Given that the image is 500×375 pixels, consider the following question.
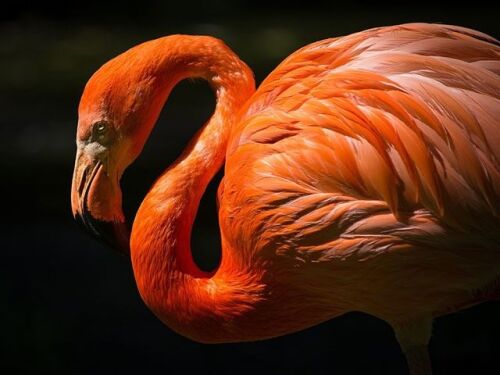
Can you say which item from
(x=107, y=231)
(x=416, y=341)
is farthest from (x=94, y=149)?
(x=416, y=341)

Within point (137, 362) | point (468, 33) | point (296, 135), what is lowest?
point (137, 362)

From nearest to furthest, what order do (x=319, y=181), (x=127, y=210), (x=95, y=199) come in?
(x=319, y=181) → (x=95, y=199) → (x=127, y=210)

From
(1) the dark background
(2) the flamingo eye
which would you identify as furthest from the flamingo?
(1) the dark background

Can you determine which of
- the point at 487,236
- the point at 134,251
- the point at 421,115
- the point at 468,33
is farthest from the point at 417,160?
the point at 134,251

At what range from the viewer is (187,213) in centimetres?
202

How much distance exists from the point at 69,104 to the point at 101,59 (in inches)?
8.2

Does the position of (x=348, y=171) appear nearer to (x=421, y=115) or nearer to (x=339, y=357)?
(x=421, y=115)

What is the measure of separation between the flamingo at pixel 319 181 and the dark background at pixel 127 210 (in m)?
1.00

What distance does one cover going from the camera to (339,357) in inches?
117

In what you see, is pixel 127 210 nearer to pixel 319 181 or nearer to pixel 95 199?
pixel 95 199

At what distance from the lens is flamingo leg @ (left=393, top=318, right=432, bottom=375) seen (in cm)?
200

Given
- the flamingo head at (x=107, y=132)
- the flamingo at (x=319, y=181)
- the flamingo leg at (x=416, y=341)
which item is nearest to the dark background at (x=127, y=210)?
the flamingo leg at (x=416, y=341)

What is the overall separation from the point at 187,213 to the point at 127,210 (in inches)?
49.5

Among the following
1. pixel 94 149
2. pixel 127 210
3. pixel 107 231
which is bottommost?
pixel 127 210
